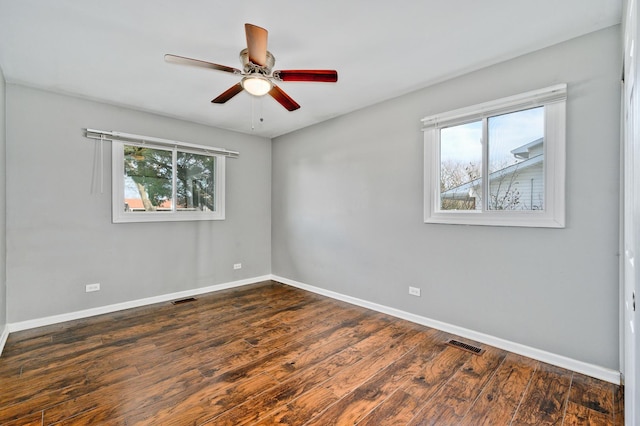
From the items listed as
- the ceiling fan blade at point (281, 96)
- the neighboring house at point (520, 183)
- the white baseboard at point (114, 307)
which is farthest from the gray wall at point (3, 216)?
the neighboring house at point (520, 183)

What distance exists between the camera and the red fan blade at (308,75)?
7.04ft

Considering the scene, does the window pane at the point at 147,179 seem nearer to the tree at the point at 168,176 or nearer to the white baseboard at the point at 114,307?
the tree at the point at 168,176

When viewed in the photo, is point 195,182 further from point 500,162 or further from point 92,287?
point 500,162

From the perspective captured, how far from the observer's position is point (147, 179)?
3912mm

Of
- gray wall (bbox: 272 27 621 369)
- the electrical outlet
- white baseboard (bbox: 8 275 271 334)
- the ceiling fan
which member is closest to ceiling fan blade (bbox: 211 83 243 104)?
the ceiling fan

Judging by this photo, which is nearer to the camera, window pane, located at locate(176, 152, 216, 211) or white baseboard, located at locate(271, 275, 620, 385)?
white baseboard, located at locate(271, 275, 620, 385)

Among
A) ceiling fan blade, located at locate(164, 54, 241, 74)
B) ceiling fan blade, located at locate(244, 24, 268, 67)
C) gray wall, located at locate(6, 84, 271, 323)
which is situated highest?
ceiling fan blade, located at locate(244, 24, 268, 67)

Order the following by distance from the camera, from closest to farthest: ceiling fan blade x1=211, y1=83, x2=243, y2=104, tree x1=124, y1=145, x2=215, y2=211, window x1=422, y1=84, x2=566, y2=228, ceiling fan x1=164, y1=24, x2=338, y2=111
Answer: ceiling fan x1=164, y1=24, x2=338, y2=111 → window x1=422, y1=84, x2=566, y2=228 → ceiling fan blade x1=211, y1=83, x2=243, y2=104 → tree x1=124, y1=145, x2=215, y2=211

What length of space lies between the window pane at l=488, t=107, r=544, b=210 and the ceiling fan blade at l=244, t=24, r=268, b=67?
2084 millimetres

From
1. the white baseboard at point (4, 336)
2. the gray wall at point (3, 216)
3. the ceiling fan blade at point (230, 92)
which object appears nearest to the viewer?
the ceiling fan blade at point (230, 92)

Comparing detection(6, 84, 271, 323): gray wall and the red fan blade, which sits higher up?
the red fan blade

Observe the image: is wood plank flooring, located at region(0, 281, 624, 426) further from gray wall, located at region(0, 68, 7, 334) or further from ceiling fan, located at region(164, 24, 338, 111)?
ceiling fan, located at region(164, 24, 338, 111)

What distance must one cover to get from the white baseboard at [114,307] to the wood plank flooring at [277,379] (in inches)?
5.0

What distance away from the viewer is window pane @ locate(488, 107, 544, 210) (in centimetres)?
247
